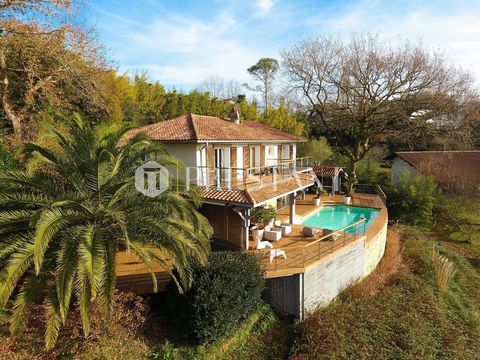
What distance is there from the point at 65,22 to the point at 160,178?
11099 millimetres

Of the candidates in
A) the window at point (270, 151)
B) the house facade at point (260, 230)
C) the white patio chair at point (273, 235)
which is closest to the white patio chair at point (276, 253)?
the house facade at point (260, 230)

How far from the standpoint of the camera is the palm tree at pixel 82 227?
258 inches

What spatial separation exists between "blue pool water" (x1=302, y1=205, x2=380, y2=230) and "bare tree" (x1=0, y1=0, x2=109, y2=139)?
16.0 metres

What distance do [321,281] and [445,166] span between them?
25079 millimetres

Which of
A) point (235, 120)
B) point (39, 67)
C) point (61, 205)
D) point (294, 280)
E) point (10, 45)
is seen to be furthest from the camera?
point (235, 120)

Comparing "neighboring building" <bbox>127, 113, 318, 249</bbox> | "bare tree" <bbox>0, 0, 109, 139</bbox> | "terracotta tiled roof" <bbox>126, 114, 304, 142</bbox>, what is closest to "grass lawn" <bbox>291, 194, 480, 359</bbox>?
"neighboring building" <bbox>127, 113, 318, 249</bbox>

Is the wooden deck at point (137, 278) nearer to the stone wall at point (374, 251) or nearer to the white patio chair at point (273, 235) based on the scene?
the white patio chair at point (273, 235)

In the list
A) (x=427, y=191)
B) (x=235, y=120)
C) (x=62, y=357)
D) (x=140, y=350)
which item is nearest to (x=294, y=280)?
(x=140, y=350)

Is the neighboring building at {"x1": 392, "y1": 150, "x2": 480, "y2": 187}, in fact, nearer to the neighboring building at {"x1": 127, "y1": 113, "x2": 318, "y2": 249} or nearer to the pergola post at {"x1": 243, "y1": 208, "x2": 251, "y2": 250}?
the neighboring building at {"x1": 127, "y1": 113, "x2": 318, "y2": 249}

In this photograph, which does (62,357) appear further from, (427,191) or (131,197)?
(427,191)

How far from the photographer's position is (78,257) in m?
6.95

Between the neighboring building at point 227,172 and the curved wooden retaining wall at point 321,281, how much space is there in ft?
7.97

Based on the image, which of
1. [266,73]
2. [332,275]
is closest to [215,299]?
[332,275]

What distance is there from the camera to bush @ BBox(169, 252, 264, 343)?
8992mm
